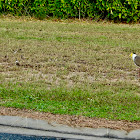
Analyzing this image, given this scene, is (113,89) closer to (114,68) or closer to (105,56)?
(114,68)

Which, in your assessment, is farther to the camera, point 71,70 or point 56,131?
point 71,70

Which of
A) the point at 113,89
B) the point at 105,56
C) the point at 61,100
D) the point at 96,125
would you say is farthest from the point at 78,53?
the point at 96,125

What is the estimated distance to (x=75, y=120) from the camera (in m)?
4.45

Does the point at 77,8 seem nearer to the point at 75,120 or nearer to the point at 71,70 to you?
the point at 71,70

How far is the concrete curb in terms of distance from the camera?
4.05 meters

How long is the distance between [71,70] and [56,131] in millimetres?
2703

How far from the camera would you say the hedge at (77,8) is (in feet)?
39.2

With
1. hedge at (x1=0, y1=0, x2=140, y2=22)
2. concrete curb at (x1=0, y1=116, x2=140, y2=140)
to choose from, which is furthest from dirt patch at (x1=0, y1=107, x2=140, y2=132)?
hedge at (x1=0, y1=0, x2=140, y2=22)

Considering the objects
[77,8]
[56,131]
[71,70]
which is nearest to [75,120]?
[56,131]

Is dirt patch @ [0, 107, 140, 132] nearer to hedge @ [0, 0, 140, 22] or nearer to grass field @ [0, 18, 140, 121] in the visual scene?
grass field @ [0, 18, 140, 121]

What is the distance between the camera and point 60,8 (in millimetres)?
12398

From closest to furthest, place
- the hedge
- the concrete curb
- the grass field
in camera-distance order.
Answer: the concrete curb
the grass field
the hedge

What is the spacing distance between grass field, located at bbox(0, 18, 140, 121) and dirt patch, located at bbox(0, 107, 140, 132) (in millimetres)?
121

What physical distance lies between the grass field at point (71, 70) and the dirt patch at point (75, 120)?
12 centimetres
